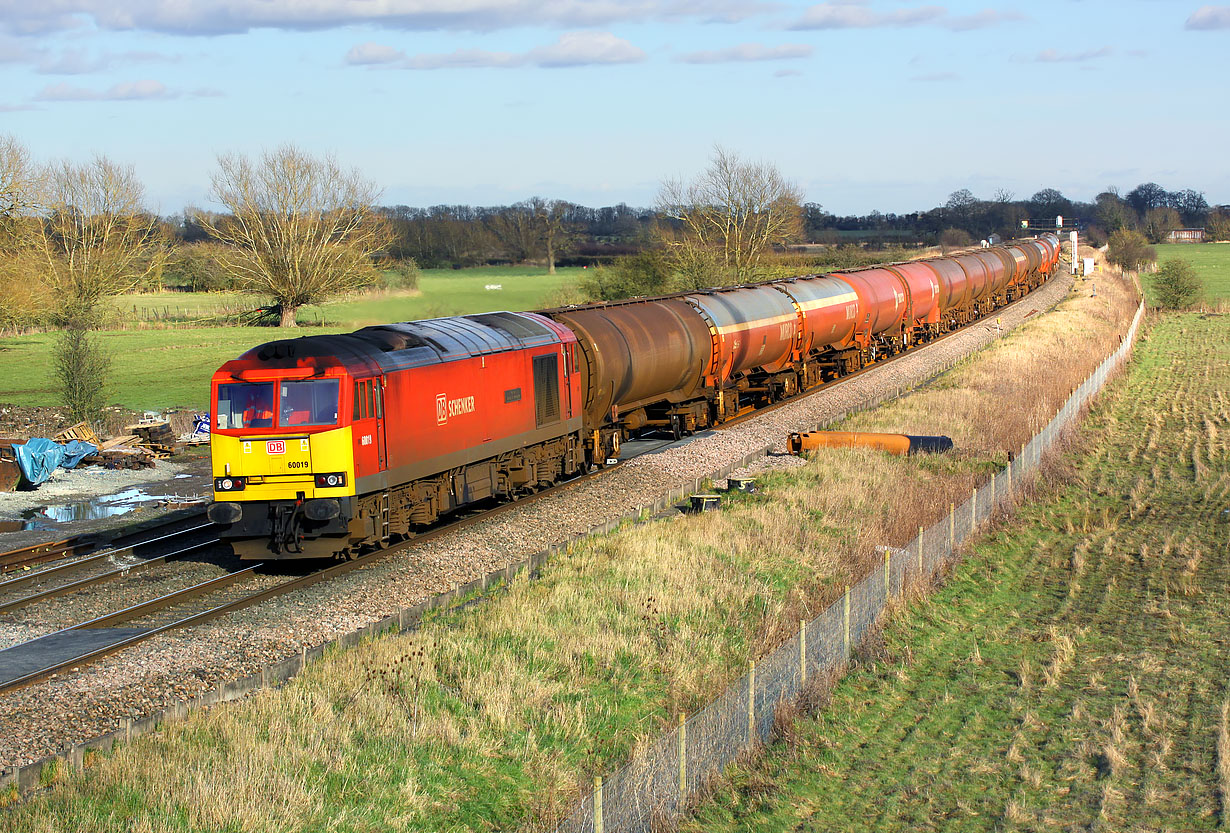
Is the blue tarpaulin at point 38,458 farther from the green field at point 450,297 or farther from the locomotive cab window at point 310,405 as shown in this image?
the locomotive cab window at point 310,405

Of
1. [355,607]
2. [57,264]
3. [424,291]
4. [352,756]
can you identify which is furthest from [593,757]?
[57,264]

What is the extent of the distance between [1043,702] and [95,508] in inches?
796

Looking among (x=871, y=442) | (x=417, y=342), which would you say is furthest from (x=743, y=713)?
(x=871, y=442)

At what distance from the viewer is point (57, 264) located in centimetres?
7044

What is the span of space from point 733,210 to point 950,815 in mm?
73834

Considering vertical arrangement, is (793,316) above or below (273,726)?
above

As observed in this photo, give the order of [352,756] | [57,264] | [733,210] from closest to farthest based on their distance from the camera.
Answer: [352,756] → [57,264] → [733,210]

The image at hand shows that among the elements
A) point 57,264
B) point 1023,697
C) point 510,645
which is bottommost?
point 1023,697

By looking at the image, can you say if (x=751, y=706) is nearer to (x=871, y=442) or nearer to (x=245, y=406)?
(x=245, y=406)

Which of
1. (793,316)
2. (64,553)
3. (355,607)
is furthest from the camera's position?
(793,316)

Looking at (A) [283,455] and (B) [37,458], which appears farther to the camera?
(B) [37,458]

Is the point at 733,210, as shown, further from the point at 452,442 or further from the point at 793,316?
the point at 452,442

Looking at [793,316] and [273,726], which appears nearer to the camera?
[273,726]

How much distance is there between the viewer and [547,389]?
23891 mm
